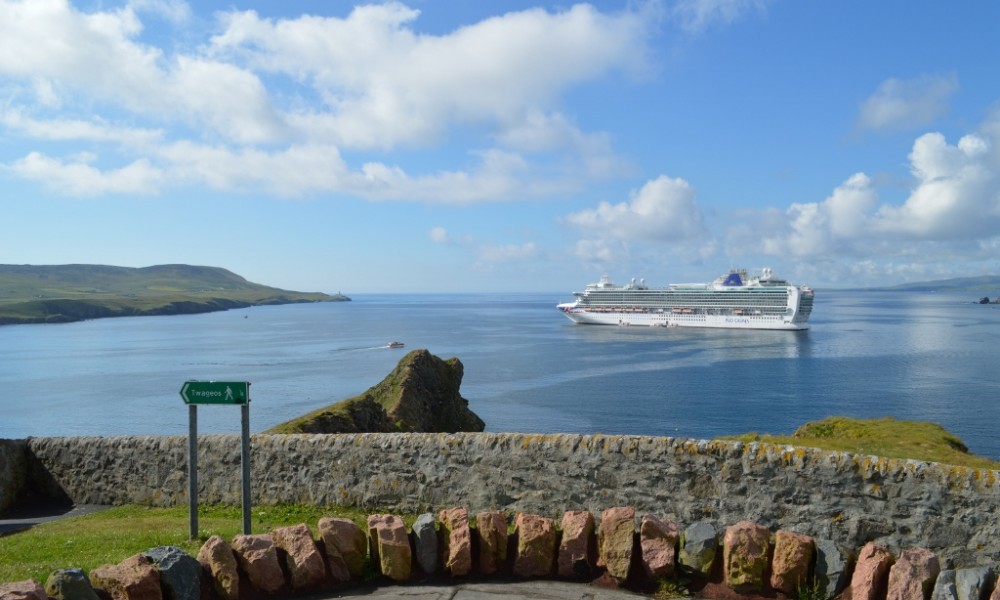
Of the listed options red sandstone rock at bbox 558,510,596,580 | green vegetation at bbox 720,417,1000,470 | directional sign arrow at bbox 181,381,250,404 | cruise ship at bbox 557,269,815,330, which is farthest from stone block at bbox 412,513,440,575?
cruise ship at bbox 557,269,815,330

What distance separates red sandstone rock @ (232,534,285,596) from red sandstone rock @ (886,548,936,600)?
4.84 metres

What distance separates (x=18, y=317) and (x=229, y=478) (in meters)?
154

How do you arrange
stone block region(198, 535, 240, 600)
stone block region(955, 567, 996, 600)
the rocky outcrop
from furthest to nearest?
the rocky outcrop
stone block region(198, 535, 240, 600)
stone block region(955, 567, 996, 600)

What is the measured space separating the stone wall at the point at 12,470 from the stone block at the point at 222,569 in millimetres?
7193

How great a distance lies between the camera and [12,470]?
11.4 m

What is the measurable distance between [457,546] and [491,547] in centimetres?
31

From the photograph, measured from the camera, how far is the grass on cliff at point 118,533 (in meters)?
6.82

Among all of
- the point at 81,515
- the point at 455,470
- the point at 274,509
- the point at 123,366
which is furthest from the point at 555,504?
the point at 123,366

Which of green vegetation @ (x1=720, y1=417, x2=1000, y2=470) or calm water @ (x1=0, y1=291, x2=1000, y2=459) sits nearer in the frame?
green vegetation @ (x1=720, y1=417, x2=1000, y2=470)

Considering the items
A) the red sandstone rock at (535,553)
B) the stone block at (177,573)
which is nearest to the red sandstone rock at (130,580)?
the stone block at (177,573)

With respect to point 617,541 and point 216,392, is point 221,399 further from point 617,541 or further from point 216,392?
point 617,541

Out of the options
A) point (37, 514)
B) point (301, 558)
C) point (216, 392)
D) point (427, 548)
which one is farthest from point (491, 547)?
point (37, 514)

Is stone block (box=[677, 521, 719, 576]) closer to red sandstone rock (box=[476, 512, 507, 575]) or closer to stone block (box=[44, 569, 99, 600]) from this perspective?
red sandstone rock (box=[476, 512, 507, 575])

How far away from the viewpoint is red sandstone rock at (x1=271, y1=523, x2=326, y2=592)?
618cm
